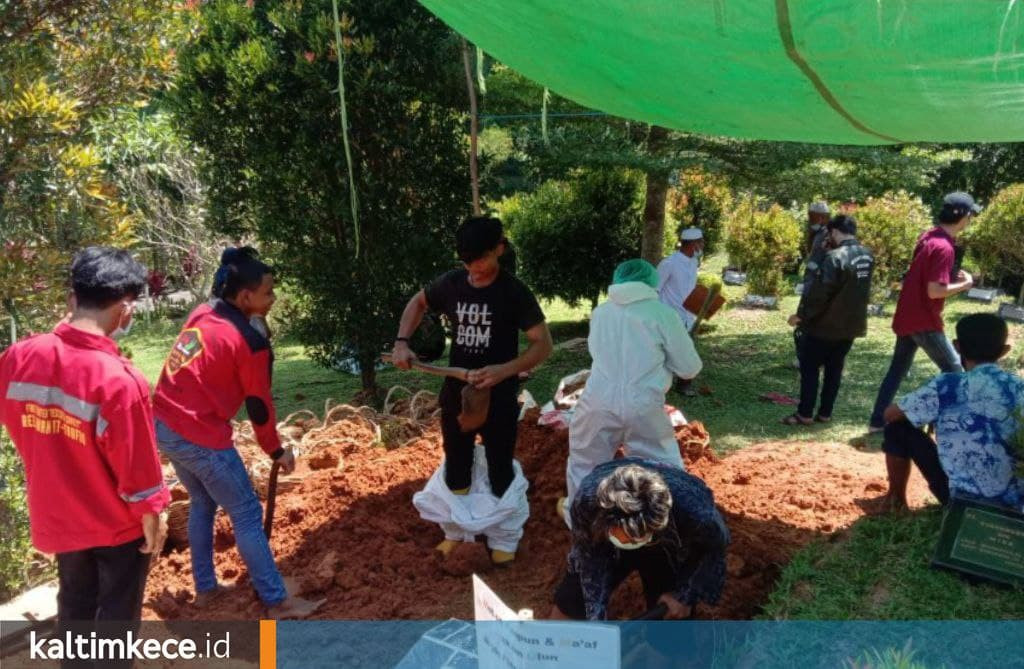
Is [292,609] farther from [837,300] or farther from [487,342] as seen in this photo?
[837,300]

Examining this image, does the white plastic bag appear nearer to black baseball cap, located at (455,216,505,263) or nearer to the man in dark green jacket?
black baseball cap, located at (455,216,505,263)

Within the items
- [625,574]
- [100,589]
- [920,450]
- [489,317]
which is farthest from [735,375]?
[100,589]

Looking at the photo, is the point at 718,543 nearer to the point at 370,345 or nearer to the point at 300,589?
the point at 300,589

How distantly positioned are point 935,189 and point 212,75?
50.9 feet

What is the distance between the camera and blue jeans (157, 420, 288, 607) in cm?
344

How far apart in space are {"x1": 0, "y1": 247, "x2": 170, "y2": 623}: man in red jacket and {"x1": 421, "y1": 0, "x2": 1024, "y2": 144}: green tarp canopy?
1.80 metres

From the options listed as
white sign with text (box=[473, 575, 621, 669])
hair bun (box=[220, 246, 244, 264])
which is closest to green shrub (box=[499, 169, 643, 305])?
hair bun (box=[220, 246, 244, 264])

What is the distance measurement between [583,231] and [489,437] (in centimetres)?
573

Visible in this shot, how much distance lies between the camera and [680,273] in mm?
7059

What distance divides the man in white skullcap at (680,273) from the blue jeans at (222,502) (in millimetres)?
4345

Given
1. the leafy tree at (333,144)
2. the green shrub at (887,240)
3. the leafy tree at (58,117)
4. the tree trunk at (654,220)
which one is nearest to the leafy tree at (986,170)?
the green shrub at (887,240)

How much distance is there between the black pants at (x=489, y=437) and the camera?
401 centimetres

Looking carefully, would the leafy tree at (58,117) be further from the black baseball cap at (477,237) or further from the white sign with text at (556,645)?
the white sign with text at (556,645)

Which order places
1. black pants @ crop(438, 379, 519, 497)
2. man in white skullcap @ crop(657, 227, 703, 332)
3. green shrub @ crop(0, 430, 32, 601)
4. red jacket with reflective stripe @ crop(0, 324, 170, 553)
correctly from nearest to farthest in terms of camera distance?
red jacket with reflective stripe @ crop(0, 324, 170, 553)
green shrub @ crop(0, 430, 32, 601)
black pants @ crop(438, 379, 519, 497)
man in white skullcap @ crop(657, 227, 703, 332)
